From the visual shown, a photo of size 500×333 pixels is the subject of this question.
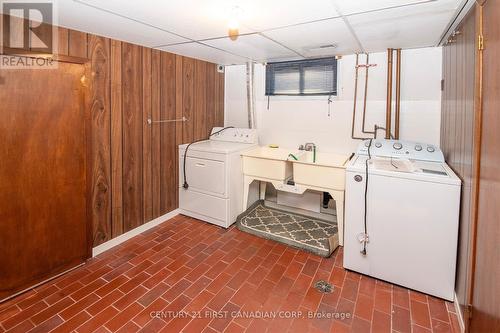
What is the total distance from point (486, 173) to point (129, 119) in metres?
2.93

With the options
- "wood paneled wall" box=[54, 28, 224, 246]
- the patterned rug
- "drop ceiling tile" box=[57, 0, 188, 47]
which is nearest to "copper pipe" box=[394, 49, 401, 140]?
the patterned rug

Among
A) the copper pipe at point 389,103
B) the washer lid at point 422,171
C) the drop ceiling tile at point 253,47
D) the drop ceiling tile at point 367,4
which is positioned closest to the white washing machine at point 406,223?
the washer lid at point 422,171

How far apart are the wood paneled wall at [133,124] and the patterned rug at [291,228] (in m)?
1.05

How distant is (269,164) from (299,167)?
0.37m

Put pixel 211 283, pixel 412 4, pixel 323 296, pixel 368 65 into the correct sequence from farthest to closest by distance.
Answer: pixel 368 65, pixel 211 283, pixel 323 296, pixel 412 4

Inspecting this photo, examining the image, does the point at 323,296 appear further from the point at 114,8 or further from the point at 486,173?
the point at 114,8

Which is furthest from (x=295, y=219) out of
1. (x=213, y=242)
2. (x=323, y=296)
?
(x=323, y=296)

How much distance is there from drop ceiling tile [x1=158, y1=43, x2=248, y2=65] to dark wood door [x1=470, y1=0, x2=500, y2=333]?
236 cm

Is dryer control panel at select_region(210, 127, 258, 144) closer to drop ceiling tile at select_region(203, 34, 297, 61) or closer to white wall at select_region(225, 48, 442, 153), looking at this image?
white wall at select_region(225, 48, 442, 153)

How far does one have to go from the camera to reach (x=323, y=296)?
7.16 feet

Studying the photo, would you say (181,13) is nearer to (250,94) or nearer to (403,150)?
(250,94)

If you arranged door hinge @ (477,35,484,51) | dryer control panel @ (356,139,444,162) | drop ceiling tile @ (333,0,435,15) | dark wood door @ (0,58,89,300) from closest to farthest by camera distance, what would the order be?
door hinge @ (477,35,484,51) → drop ceiling tile @ (333,0,435,15) → dark wood door @ (0,58,89,300) → dryer control panel @ (356,139,444,162)

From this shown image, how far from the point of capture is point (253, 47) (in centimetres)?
295

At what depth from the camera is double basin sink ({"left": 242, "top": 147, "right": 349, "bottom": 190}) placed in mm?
2854
